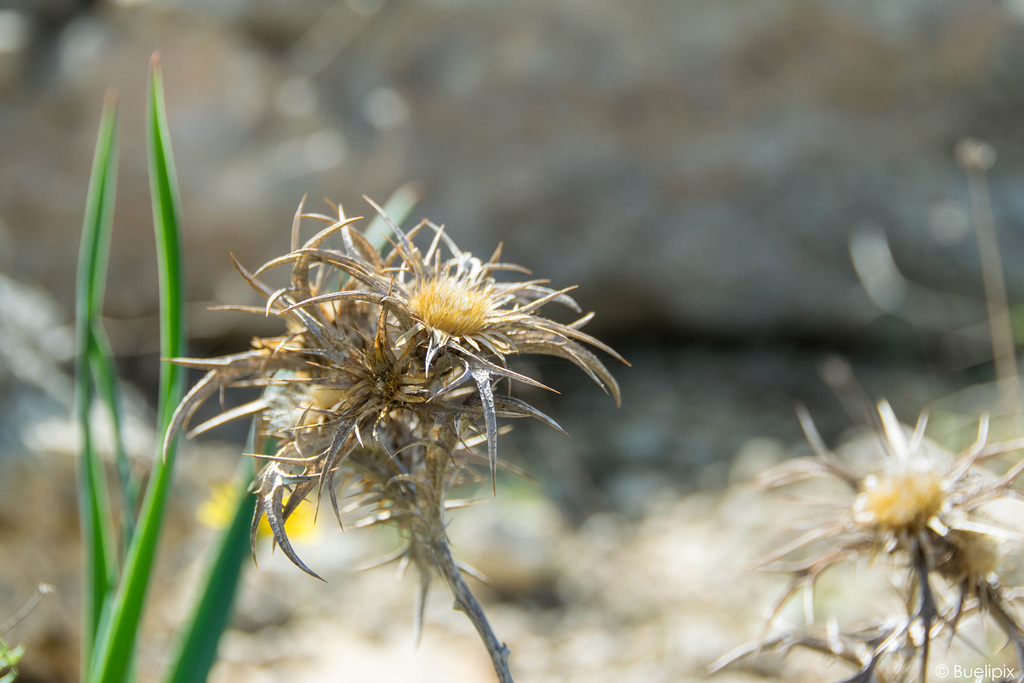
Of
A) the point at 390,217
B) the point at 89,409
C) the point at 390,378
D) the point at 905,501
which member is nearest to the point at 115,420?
the point at 89,409

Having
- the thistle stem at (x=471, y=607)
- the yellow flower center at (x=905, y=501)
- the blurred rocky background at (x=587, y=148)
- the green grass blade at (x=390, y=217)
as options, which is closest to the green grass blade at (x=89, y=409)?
the green grass blade at (x=390, y=217)

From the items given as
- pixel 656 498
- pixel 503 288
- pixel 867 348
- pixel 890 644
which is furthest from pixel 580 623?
pixel 867 348

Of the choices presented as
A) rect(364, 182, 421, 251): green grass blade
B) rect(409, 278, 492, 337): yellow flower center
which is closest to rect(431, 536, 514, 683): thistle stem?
rect(409, 278, 492, 337): yellow flower center

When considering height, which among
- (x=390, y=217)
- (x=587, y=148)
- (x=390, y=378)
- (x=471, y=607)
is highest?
(x=587, y=148)

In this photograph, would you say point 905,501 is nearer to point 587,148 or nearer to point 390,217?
point 390,217

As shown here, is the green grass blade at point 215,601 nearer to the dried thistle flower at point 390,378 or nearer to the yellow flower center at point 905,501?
the dried thistle flower at point 390,378
